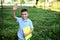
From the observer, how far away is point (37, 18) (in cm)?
378

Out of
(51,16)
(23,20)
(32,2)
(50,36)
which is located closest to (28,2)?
(32,2)

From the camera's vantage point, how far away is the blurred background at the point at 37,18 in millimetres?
3697

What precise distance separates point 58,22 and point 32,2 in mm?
638

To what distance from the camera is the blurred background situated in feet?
12.1

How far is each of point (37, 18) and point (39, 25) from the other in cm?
14

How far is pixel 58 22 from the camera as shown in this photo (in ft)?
12.6

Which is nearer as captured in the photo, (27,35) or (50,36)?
(27,35)

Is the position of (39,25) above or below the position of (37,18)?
below

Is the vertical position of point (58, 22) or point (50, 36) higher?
point (58, 22)

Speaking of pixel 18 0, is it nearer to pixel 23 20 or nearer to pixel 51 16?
pixel 51 16

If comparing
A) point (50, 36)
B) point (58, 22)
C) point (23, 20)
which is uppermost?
point (23, 20)

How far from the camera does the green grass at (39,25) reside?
369 cm

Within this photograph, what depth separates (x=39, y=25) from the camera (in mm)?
3787

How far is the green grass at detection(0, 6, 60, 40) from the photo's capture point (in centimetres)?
369
